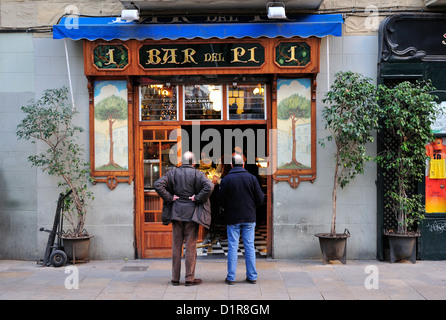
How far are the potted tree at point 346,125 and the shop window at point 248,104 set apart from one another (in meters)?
1.22

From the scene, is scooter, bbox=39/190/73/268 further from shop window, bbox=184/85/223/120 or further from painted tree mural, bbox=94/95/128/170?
shop window, bbox=184/85/223/120

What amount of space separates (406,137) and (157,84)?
4676 mm

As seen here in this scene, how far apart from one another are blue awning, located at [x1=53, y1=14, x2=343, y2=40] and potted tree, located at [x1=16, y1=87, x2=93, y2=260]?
1.13 meters

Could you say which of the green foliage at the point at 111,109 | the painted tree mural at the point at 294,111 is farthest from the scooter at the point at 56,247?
the painted tree mural at the point at 294,111

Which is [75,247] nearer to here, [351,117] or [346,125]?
[346,125]

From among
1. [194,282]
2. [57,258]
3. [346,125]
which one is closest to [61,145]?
[57,258]

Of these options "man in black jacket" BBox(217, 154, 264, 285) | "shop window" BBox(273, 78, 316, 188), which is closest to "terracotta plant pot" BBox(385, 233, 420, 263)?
"shop window" BBox(273, 78, 316, 188)

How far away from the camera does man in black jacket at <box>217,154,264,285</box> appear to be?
733cm

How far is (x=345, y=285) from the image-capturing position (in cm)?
734

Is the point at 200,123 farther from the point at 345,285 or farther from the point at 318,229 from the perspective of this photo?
the point at 345,285

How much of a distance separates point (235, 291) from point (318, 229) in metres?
2.71

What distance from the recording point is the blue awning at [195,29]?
28.2 feet
